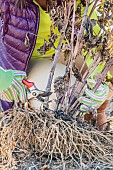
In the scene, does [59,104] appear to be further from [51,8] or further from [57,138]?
[51,8]

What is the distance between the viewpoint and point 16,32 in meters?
1.00

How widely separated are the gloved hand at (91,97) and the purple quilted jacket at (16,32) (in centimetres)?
A: 20

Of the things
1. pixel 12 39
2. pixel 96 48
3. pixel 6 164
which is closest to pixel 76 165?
pixel 6 164

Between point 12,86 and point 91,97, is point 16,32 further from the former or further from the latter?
point 91,97

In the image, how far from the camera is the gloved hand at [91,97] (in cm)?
92

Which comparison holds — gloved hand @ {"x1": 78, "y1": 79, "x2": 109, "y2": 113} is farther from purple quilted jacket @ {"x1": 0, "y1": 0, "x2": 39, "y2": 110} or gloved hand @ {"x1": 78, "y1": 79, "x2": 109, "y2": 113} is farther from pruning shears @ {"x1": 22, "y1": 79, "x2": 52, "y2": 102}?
purple quilted jacket @ {"x1": 0, "y1": 0, "x2": 39, "y2": 110}

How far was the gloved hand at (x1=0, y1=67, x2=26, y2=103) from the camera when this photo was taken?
3.11 feet

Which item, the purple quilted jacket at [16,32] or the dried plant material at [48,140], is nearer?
the dried plant material at [48,140]

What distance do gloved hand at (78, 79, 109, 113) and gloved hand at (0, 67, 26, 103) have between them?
0.49 ft

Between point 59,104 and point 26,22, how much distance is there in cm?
25

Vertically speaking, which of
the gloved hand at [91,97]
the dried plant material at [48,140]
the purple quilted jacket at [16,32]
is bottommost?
the dried plant material at [48,140]

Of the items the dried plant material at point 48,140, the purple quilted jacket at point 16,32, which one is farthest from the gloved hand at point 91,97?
the purple quilted jacket at point 16,32

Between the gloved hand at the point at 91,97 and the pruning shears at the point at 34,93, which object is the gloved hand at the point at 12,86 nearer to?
the pruning shears at the point at 34,93

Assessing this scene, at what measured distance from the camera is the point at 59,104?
888 mm
